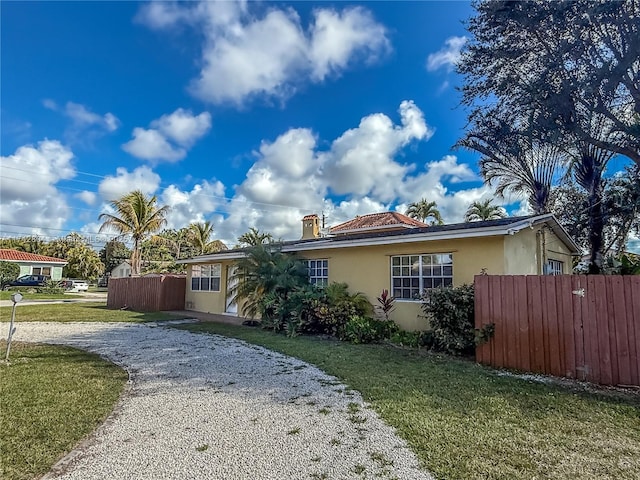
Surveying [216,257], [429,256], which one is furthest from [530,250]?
[216,257]

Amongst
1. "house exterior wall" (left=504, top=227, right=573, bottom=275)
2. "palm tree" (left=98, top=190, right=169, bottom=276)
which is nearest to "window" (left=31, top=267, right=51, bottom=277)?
"palm tree" (left=98, top=190, right=169, bottom=276)

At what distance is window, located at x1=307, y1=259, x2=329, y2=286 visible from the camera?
43.2 feet

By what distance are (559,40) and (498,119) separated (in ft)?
9.47

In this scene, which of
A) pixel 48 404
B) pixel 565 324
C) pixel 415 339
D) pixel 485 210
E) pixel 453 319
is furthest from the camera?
pixel 485 210

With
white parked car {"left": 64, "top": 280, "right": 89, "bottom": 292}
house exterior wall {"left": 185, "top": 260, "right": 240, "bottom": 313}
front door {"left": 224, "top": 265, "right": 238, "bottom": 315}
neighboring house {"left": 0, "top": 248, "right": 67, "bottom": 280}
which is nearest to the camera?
front door {"left": 224, "top": 265, "right": 238, "bottom": 315}

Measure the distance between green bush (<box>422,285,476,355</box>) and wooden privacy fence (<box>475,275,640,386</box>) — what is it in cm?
35

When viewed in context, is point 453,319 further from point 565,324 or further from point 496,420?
point 496,420

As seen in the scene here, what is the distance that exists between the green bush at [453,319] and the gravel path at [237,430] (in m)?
3.19

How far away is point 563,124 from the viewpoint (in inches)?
403

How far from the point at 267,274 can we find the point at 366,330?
4.24 m

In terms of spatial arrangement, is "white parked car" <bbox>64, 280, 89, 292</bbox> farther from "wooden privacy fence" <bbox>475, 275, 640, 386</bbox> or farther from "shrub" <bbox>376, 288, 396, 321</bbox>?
"wooden privacy fence" <bbox>475, 275, 640, 386</bbox>

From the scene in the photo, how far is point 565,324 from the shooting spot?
21.0ft

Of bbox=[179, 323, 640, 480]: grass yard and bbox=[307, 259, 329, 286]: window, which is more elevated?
bbox=[307, 259, 329, 286]: window

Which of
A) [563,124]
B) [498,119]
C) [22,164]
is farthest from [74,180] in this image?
[563,124]
